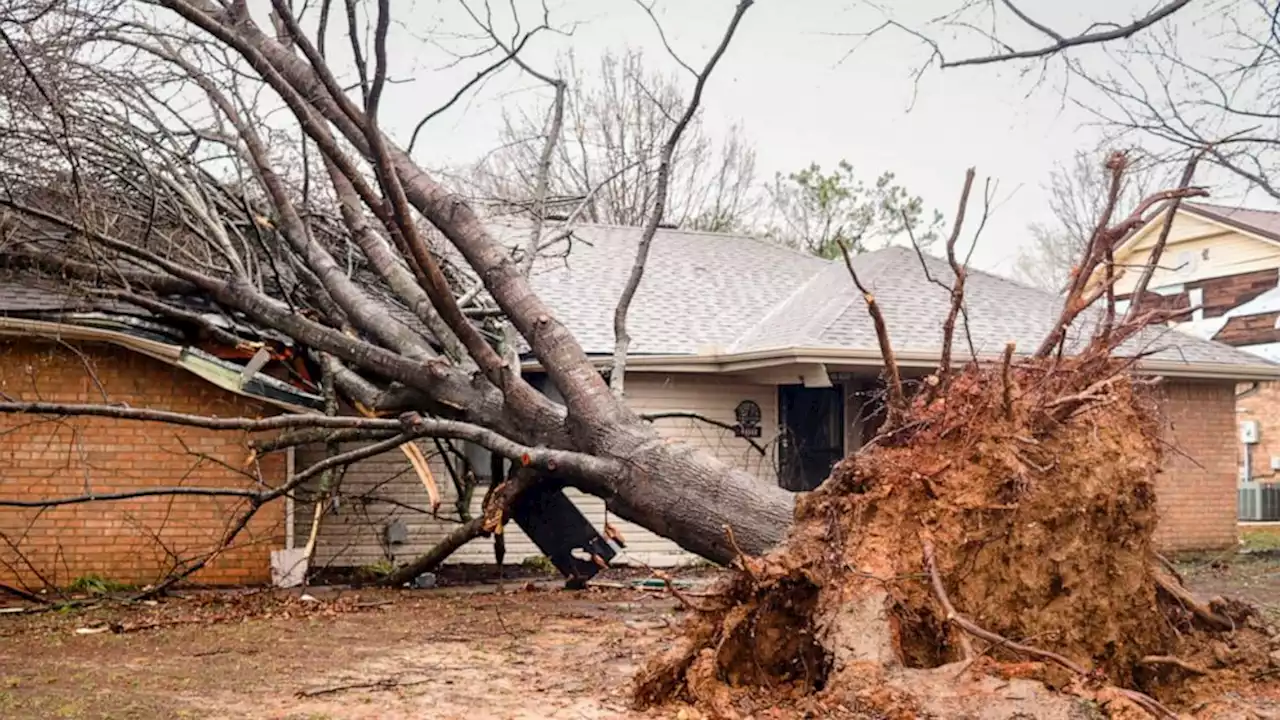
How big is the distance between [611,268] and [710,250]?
2122 millimetres

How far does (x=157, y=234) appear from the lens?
35.7 ft

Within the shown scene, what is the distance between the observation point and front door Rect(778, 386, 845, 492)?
13.5m

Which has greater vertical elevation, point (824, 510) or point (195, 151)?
point (195, 151)

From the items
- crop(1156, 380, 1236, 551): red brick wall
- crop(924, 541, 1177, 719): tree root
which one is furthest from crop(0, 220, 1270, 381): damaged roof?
crop(924, 541, 1177, 719): tree root

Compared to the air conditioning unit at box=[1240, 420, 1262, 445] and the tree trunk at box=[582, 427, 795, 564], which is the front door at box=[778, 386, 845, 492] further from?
the air conditioning unit at box=[1240, 420, 1262, 445]

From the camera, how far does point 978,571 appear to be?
4.98 meters

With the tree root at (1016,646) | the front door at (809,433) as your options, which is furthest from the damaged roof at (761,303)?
the tree root at (1016,646)

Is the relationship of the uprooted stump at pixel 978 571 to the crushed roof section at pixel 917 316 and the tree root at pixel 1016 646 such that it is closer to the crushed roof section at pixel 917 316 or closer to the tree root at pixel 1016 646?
the tree root at pixel 1016 646

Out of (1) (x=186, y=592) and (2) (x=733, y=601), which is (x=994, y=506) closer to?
(2) (x=733, y=601)

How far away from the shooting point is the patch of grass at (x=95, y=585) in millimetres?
9891

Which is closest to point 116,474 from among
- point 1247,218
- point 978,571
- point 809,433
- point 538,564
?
point 538,564

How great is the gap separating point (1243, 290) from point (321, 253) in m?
20.7

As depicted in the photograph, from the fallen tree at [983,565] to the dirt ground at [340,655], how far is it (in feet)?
1.79

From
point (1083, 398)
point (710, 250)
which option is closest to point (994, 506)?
point (1083, 398)
